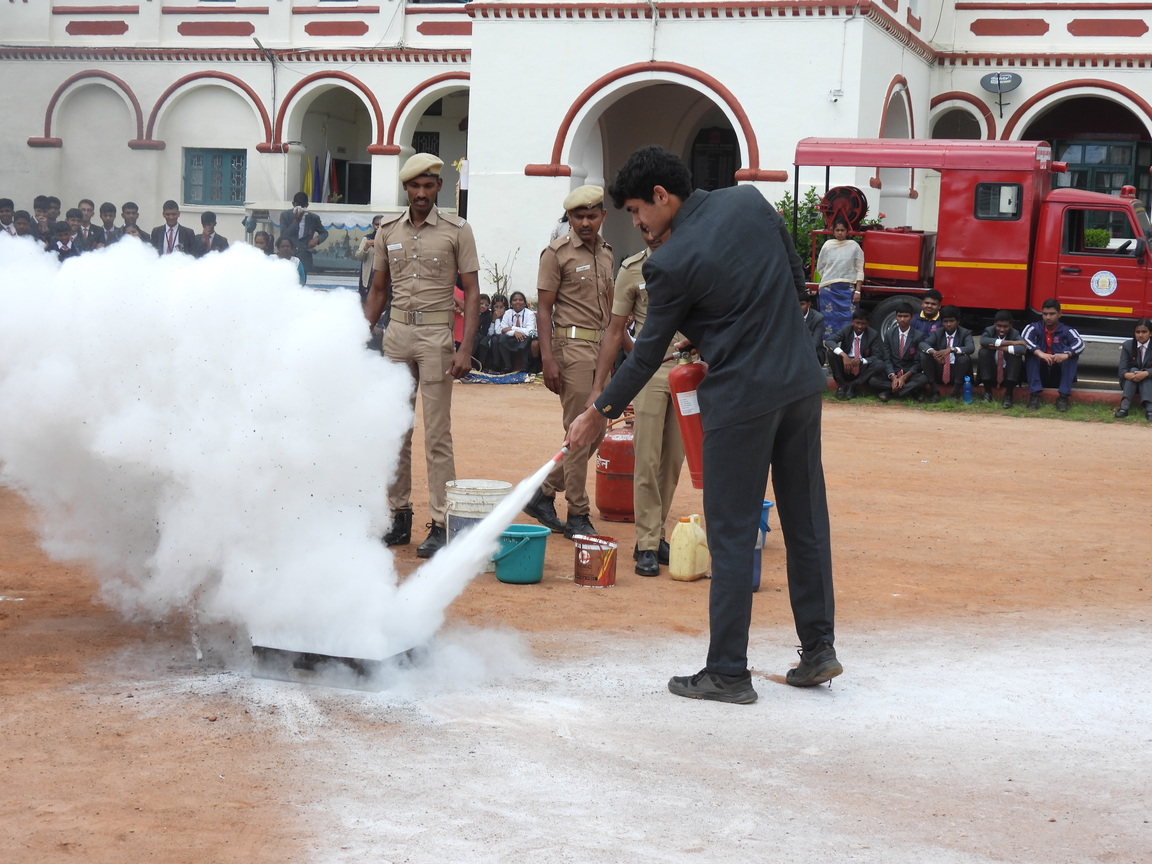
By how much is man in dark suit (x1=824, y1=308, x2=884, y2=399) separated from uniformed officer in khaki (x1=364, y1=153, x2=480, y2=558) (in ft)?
31.4

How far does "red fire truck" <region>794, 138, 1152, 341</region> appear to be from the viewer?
1689 cm

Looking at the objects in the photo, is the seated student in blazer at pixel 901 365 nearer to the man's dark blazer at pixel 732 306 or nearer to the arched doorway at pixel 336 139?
the man's dark blazer at pixel 732 306

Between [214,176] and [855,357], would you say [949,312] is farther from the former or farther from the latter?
[214,176]

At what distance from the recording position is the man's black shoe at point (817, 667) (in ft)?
17.4

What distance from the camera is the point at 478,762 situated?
4480mm

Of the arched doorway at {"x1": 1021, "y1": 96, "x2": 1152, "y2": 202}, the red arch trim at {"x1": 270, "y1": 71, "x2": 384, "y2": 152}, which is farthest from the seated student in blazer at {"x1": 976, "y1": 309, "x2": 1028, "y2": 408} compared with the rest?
the red arch trim at {"x1": 270, "y1": 71, "x2": 384, "y2": 152}

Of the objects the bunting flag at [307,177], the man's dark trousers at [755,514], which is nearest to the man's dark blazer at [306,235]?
the bunting flag at [307,177]

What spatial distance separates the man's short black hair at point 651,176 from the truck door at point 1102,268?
13006 mm

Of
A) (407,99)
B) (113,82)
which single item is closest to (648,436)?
(407,99)

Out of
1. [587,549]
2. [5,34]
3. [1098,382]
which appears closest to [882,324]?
[1098,382]

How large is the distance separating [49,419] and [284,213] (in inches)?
643

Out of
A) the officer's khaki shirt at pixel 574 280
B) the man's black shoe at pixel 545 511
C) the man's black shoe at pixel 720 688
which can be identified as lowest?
the man's black shoe at pixel 720 688

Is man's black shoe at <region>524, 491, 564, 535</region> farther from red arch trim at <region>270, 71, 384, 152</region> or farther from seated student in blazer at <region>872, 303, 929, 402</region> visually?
red arch trim at <region>270, 71, 384, 152</region>

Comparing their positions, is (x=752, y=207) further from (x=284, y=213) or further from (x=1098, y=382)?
(x=284, y=213)
